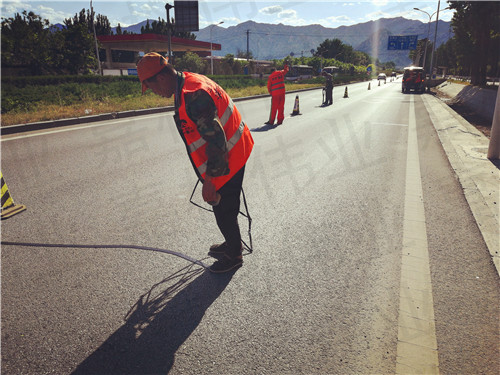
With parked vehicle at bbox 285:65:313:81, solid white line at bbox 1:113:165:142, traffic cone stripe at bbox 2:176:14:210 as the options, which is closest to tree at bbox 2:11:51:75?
solid white line at bbox 1:113:165:142

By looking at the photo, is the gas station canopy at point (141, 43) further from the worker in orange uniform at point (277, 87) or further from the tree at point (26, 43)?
the worker in orange uniform at point (277, 87)

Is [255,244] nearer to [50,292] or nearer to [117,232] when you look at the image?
[117,232]

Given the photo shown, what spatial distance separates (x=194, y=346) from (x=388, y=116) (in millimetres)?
13636

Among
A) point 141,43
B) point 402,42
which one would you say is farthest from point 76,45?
point 402,42

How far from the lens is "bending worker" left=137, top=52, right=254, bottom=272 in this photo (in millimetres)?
2248

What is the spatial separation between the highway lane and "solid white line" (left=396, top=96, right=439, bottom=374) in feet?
0.16

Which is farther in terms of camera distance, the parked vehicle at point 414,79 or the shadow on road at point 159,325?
the parked vehicle at point 414,79

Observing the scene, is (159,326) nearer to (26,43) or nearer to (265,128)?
(265,128)

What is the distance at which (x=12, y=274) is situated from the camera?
2.78 m

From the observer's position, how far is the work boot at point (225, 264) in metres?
2.84

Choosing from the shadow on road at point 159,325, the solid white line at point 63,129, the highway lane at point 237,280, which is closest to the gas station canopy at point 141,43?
the solid white line at point 63,129

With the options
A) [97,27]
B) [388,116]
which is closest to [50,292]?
[388,116]

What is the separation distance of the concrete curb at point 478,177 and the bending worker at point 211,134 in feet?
7.56

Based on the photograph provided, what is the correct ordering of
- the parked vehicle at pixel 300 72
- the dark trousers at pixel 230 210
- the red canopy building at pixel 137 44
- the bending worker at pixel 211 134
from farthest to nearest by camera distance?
the parked vehicle at pixel 300 72 → the red canopy building at pixel 137 44 → the dark trousers at pixel 230 210 → the bending worker at pixel 211 134
